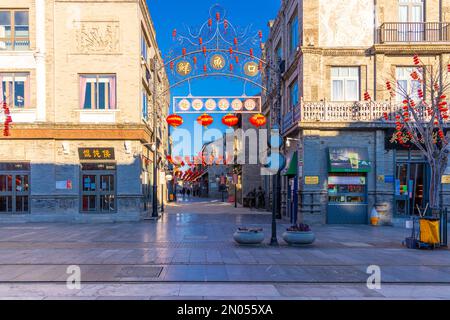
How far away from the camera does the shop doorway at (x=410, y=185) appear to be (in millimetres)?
19812

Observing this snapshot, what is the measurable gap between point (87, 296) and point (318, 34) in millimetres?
17640

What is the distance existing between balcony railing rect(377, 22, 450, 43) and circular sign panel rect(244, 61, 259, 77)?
22.5 ft

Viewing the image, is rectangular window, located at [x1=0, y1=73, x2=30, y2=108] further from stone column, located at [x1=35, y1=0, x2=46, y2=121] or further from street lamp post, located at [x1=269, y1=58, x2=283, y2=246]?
street lamp post, located at [x1=269, y1=58, x2=283, y2=246]

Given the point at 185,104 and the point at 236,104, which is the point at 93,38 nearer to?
the point at 185,104

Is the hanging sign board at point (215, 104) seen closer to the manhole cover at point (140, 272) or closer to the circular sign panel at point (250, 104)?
the circular sign panel at point (250, 104)

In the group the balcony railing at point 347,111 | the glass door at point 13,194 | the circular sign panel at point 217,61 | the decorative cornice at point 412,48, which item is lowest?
the glass door at point 13,194

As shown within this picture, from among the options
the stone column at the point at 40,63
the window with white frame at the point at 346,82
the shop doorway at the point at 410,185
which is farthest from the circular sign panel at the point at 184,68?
the shop doorway at the point at 410,185

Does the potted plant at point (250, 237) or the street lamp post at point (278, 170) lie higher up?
the street lamp post at point (278, 170)

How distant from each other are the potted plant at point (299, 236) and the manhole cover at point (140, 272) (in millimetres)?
4976

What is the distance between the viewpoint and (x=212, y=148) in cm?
6631

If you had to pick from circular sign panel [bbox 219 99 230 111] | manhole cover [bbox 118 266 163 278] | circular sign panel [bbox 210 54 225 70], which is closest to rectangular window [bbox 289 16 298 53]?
circular sign panel [bbox 210 54 225 70]

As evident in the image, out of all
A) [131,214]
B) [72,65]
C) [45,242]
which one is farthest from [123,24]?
[45,242]

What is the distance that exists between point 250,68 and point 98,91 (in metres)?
8.46

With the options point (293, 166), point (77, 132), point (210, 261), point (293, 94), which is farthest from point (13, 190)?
point (293, 94)
